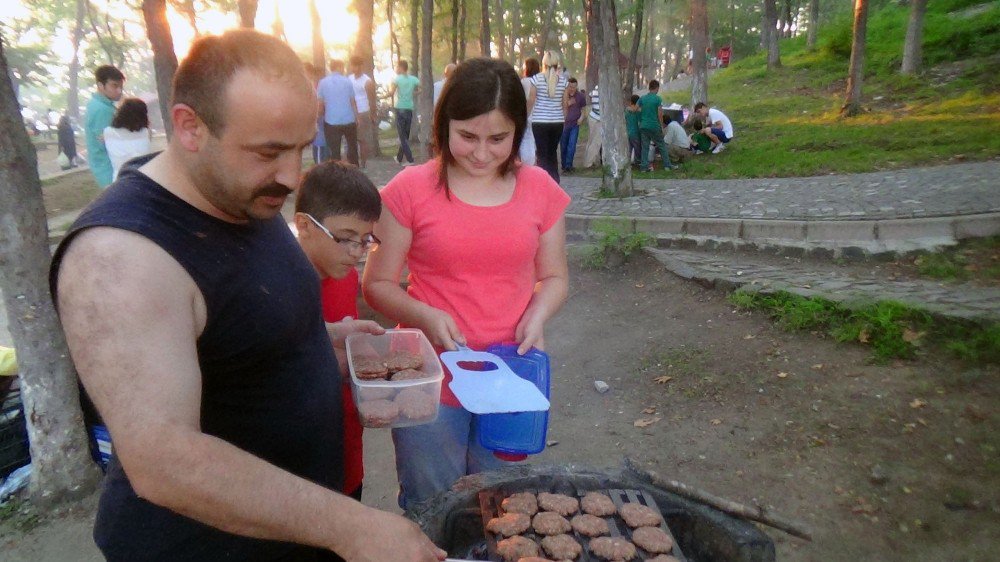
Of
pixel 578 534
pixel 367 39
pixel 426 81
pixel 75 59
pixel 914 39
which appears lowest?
pixel 578 534

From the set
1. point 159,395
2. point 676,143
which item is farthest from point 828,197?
point 159,395

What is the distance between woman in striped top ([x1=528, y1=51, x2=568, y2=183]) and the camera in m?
9.60

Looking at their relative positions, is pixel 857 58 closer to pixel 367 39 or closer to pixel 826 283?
pixel 826 283

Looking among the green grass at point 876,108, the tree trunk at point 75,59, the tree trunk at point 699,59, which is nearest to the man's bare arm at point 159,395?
the green grass at point 876,108

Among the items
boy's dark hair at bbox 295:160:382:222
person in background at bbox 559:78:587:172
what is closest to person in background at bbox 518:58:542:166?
person in background at bbox 559:78:587:172

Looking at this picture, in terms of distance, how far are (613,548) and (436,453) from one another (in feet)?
2.52

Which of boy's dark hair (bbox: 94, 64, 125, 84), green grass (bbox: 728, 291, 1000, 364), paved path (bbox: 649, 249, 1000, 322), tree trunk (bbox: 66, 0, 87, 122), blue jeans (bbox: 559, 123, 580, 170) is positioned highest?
tree trunk (bbox: 66, 0, 87, 122)

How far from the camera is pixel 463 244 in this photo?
224 cm

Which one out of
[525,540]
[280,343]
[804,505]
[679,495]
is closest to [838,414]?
[804,505]

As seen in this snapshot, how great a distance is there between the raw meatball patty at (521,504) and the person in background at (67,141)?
→ 23425 millimetres

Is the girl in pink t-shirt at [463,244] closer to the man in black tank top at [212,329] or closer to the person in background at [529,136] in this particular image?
the man in black tank top at [212,329]

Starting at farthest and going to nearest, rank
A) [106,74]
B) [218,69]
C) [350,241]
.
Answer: [106,74], [350,241], [218,69]

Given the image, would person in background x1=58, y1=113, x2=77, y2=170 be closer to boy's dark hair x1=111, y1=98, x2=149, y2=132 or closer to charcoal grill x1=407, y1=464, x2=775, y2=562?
boy's dark hair x1=111, y1=98, x2=149, y2=132

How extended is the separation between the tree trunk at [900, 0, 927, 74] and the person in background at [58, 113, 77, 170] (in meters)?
24.4
